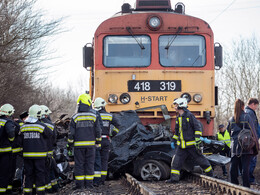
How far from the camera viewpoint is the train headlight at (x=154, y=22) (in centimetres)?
965

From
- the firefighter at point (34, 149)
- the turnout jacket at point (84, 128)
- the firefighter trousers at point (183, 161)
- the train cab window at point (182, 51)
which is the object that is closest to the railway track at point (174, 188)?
the firefighter trousers at point (183, 161)

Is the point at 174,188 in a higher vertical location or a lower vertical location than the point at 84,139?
lower

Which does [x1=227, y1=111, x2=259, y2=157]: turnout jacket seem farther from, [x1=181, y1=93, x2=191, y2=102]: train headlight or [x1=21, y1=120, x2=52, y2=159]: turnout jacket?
[x1=21, y1=120, x2=52, y2=159]: turnout jacket

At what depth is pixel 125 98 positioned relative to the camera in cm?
941

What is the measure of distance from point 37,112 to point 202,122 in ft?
12.7

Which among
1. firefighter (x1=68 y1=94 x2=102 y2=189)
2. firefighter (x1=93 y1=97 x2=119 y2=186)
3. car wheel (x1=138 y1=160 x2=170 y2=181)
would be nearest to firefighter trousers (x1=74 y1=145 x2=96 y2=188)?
firefighter (x1=68 y1=94 x2=102 y2=189)

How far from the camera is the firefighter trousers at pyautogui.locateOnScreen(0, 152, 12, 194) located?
26.4ft

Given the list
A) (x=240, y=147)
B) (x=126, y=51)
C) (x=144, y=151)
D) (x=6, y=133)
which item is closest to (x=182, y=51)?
(x=126, y=51)

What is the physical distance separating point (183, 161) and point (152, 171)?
77cm

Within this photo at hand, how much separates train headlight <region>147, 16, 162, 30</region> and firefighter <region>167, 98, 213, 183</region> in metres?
2.27

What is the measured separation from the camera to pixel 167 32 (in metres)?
9.66

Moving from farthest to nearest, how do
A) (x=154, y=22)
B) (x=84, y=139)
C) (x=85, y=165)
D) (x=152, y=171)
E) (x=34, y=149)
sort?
(x=154, y=22)
(x=152, y=171)
(x=85, y=165)
(x=84, y=139)
(x=34, y=149)

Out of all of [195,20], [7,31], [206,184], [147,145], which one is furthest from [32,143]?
[7,31]

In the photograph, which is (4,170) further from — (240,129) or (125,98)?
(240,129)
